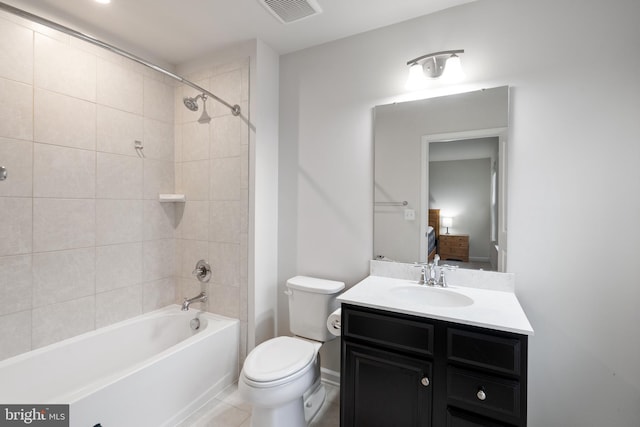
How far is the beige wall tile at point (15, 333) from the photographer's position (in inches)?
62.2

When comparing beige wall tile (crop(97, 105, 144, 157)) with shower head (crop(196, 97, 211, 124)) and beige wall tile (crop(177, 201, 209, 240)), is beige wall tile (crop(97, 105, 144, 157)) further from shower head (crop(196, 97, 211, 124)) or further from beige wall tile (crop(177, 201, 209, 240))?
beige wall tile (crop(177, 201, 209, 240))

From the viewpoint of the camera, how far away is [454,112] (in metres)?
1.73

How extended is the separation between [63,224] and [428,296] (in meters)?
2.33

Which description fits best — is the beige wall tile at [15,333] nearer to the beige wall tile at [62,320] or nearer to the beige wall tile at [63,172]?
the beige wall tile at [62,320]

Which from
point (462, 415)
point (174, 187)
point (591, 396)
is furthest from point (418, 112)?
point (174, 187)

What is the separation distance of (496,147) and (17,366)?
2970 mm

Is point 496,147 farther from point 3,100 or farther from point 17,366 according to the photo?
point 17,366

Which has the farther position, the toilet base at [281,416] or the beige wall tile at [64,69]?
the beige wall tile at [64,69]

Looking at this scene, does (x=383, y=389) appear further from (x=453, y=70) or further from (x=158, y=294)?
(x=158, y=294)

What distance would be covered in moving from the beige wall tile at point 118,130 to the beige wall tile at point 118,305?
1.04 meters

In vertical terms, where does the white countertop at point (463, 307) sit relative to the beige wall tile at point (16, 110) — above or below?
below

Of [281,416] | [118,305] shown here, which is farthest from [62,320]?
[281,416]

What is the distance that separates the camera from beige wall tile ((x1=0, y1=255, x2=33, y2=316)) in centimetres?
158

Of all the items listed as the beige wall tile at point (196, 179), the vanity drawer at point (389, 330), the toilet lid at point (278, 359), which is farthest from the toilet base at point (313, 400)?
the beige wall tile at point (196, 179)
